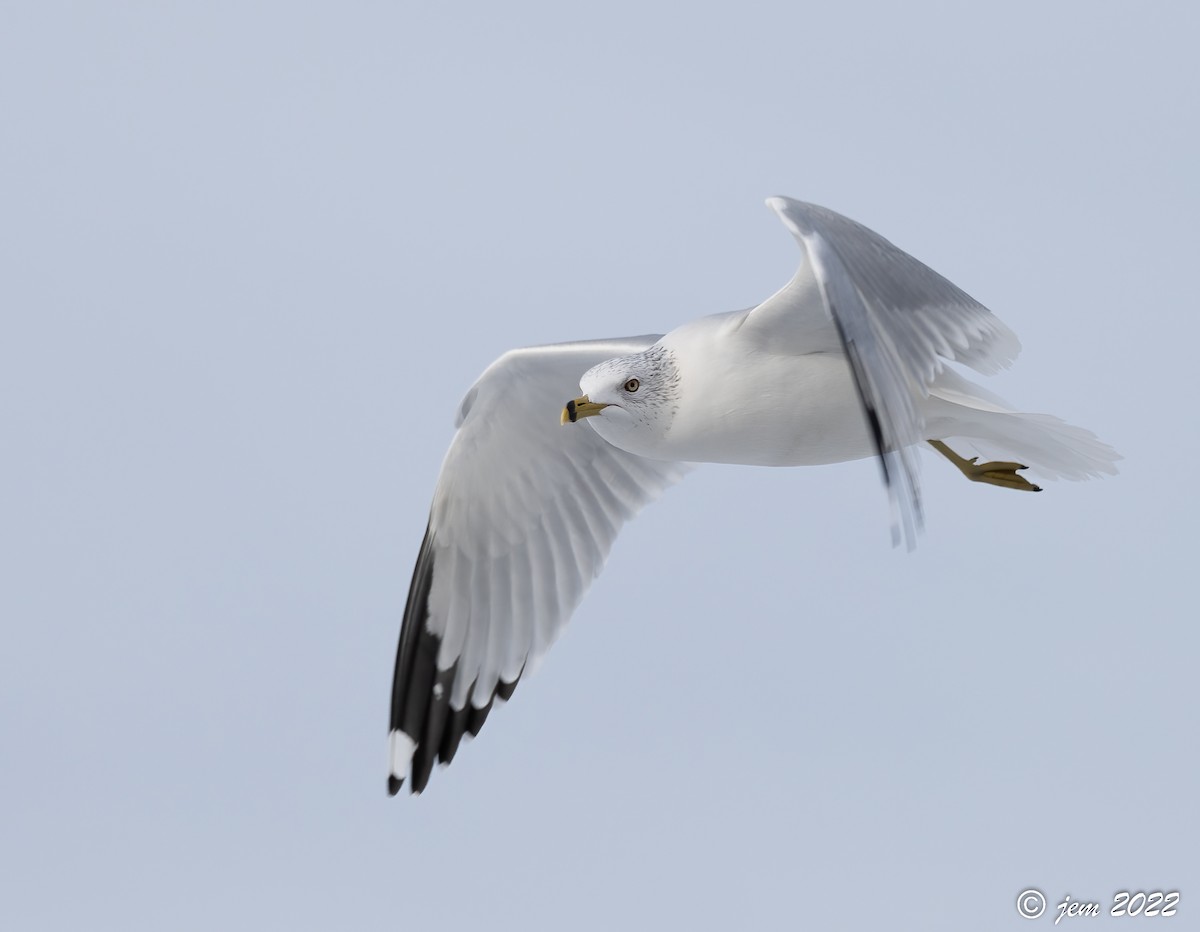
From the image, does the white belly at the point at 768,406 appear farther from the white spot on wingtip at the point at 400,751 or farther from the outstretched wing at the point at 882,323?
the white spot on wingtip at the point at 400,751

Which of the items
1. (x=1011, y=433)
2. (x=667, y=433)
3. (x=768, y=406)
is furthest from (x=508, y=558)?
(x=1011, y=433)

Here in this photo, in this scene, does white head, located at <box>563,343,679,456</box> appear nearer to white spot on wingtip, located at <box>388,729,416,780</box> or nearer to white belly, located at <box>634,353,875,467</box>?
white belly, located at <box>634,353,875,467</box>

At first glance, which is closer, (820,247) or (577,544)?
(820,247)

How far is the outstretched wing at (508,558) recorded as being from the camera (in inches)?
182

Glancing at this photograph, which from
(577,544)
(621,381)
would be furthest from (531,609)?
(621,381)

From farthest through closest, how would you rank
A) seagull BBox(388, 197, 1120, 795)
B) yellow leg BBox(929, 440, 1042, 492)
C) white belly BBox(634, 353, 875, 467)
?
yellow leg BBox(929, 440, 1042, 492) < white belly BBox(634, 353, 875, 467) < seagull BBox(388, 197, 1120, 795)

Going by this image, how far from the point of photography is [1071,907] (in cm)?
347

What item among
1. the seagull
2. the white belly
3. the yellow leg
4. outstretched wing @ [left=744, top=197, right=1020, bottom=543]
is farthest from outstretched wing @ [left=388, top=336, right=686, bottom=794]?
outstretched wing @ [left=744, top=197, right=1020, bottom=543]

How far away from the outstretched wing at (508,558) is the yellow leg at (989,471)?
777 mm

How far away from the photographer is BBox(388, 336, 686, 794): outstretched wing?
4.62 meters

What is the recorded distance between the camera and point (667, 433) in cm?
371

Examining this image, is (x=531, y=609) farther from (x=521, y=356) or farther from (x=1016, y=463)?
(x=1016, y=463)

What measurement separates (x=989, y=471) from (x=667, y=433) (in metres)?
0.93

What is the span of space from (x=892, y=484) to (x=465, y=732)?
7.02 feet
